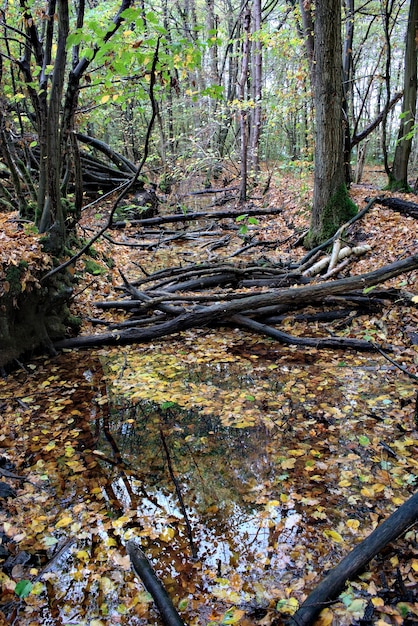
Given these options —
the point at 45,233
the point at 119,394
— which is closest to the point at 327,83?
the point at 45,233

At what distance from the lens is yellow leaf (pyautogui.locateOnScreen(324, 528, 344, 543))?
2.94 metres

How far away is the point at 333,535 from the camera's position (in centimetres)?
298

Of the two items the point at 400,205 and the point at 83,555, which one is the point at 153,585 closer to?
the point at 83,555

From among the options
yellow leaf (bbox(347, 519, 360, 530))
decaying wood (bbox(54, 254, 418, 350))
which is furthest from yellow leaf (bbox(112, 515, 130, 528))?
decaying wood (bbox(54, 254, 418, 350))

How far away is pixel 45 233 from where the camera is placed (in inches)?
242

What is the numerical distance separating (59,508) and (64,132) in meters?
5.63

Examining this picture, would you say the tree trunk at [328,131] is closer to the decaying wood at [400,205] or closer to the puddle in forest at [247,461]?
the decaying wood at [400,205]

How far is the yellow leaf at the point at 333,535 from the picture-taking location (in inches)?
116

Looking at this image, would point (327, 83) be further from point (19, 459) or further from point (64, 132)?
point (19, 459)

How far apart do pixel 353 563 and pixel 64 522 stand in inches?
84.9

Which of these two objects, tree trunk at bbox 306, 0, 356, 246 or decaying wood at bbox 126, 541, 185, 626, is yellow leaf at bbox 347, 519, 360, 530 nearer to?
decaying wood at bbox 126, 541, 185, 626

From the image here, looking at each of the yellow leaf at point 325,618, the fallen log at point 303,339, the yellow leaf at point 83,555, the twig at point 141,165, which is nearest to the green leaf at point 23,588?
the yellow leaf at point 83,555

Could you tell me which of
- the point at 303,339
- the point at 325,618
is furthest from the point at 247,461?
the point at 303,339

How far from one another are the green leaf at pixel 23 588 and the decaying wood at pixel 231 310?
394 centimetres
